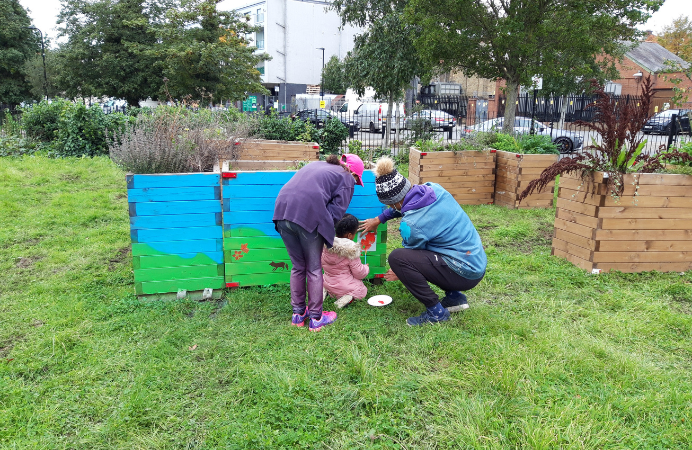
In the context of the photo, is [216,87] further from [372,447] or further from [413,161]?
[372,447]

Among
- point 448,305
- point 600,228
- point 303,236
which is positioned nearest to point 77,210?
point 303,236

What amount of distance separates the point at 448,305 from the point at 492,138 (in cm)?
588

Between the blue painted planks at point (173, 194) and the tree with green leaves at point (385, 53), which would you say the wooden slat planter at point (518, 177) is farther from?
the tree with green leaves at point (385, 53)

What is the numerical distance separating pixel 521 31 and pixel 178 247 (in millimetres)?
11398

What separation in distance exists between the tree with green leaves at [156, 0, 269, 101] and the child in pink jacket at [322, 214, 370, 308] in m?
18.7

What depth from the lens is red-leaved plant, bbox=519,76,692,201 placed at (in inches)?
186

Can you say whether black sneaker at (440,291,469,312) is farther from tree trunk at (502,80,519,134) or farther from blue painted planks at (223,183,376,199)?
tree trunk at (502,80,519,134)

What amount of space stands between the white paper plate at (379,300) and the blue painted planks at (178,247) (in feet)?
4.88

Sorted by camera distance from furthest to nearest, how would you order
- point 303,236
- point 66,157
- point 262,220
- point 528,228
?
point 66,157
point 528,228
point 262,220
point 303,236

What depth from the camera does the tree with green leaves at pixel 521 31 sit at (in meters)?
11.7

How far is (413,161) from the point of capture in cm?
872

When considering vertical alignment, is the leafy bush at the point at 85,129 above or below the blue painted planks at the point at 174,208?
above

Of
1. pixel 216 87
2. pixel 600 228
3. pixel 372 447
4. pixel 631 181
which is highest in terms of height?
pixel 216 87

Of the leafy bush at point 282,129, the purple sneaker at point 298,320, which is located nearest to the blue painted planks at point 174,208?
the purple sneaker at point 298,320
